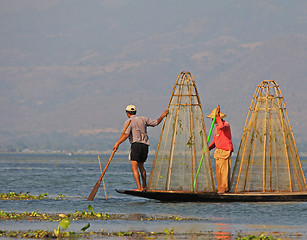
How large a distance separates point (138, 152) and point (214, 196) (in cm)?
206

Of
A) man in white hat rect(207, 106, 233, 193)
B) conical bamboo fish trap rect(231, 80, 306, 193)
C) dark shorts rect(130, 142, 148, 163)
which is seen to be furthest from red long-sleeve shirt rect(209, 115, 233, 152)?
dark shorts rect(130, 142, 148, 163)

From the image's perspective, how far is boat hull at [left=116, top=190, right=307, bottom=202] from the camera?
52.5ft

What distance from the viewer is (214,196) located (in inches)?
630

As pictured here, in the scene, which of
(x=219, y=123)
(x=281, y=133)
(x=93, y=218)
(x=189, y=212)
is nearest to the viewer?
(x=93, y=218)

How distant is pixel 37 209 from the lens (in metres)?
15.6

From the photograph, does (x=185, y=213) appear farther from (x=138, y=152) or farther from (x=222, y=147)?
(x=222, y=147)

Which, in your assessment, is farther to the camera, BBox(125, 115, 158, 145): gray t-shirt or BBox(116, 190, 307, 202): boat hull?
BBox(125, 115, 158, 145): gray t-shirt

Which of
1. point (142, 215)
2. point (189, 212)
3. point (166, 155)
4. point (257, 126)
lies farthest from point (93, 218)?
point (257, 126)

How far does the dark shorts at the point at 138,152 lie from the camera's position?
16.1 m

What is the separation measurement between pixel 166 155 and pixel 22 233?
6.38 metres

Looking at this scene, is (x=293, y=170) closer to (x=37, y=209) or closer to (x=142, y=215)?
(x=142, y=215)

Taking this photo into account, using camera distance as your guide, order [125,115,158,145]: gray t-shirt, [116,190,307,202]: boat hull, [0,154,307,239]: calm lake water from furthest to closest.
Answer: [125,115,158,145]: gray t-shirt
[116,190,307,202]: boat hull
[0,154,307,239]: calm lake water

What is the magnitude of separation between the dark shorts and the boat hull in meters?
0.77

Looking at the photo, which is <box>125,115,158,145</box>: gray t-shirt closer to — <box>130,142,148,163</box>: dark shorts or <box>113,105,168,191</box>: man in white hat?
<box>113,105,168,191</box>: man in white hat
